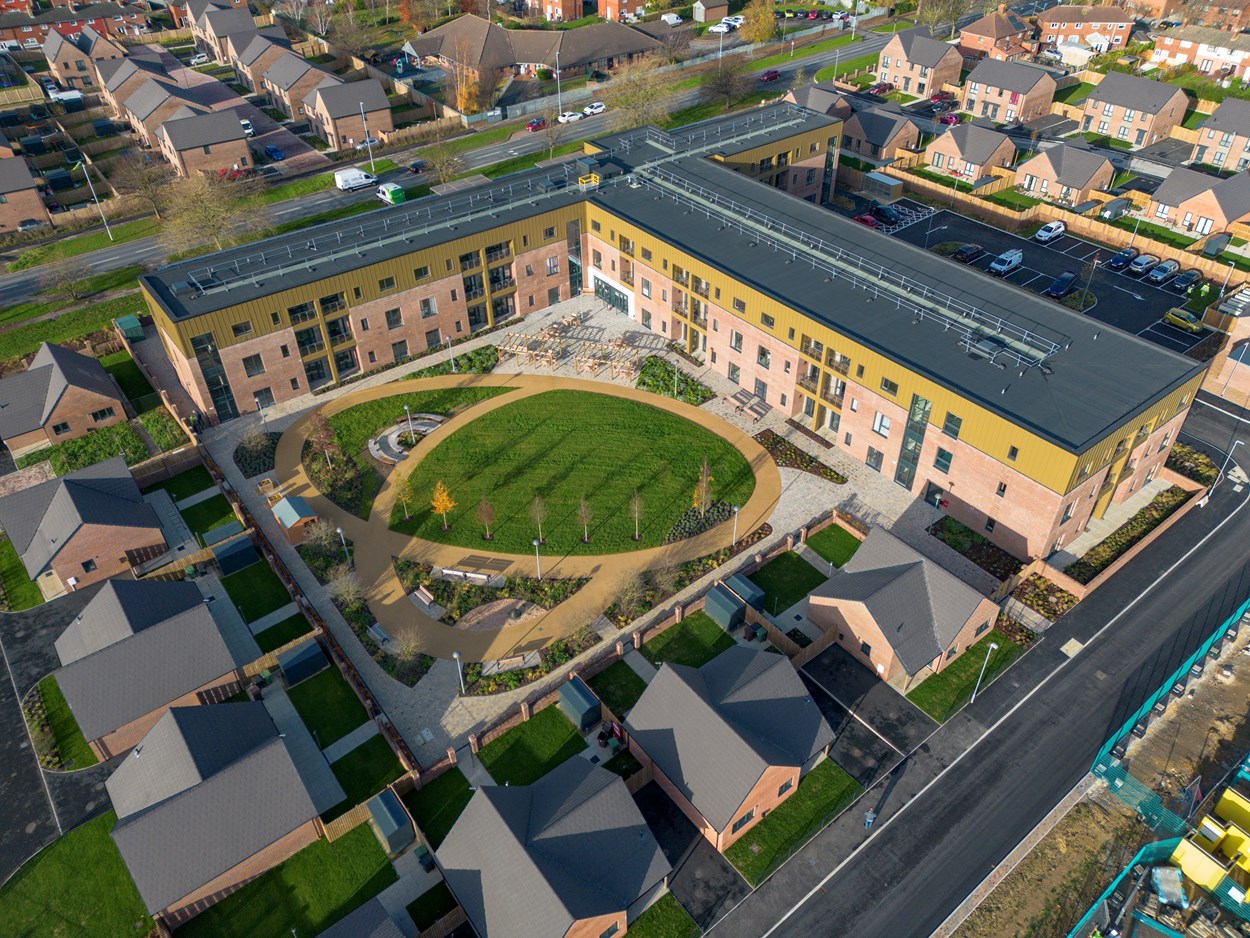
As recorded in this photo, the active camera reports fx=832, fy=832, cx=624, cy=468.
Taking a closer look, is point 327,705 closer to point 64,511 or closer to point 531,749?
point 531,749

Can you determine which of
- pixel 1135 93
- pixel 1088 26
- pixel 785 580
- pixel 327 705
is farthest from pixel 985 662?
pixel 1088 26

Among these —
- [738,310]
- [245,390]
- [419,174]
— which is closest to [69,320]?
[245,390]

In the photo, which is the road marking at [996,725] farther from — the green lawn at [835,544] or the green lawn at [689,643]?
the green lawn at [835,544]

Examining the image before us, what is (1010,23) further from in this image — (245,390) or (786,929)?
(786,929)

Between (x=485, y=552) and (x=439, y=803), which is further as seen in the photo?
(x=485, y=552)

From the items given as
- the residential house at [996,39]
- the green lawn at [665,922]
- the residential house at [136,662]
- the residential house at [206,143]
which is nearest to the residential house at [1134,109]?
the residential house at [996,39]
